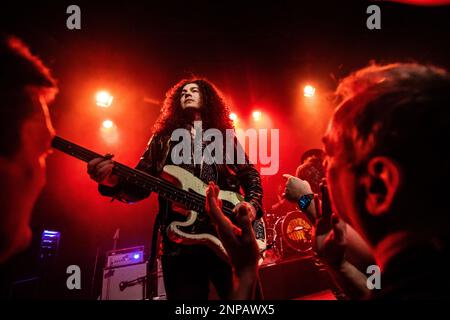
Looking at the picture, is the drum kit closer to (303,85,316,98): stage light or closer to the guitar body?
(303,85,316,98): stage light

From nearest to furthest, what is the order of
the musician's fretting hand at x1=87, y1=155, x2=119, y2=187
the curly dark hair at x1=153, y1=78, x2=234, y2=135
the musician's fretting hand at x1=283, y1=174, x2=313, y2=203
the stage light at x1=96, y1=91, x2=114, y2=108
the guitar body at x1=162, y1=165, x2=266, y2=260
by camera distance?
the musician's fretting hand at x1=283, y1=174, x2=313, y2=203 → the guitar body at x1=162, y1=165, x2=266, y2=260 → the musician's fretting hand at x1=87, y1=155, x2=119, y2=187 → the curly dark hair at x1=153, y1=78, x2=234, y2=135 → the stage light at x1=96, y1=91, x2=114, y2=108

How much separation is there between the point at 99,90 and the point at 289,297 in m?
6.34

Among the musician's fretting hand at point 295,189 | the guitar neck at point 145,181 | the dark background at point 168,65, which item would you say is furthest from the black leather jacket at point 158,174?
the dark background at point 168,65

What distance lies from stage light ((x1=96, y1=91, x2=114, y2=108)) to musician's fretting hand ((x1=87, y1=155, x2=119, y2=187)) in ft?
16.9

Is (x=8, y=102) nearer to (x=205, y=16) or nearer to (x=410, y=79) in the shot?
(x=410, y=79)

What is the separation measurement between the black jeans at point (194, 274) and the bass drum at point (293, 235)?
15.1 feet

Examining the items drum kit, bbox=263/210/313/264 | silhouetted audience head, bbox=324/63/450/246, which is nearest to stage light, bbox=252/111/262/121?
drum kit, bbox=263/210/313/264

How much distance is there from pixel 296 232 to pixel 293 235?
0.35 ft

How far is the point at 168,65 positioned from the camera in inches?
248

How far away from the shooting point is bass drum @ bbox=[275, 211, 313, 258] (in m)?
6.09

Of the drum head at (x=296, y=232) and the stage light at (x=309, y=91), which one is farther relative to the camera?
the stage light at (x=309, y=91)

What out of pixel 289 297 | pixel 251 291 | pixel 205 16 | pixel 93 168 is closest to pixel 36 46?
pixel 93 168

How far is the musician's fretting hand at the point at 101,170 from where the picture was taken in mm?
2047

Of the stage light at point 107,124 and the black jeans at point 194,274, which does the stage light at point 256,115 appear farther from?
the black jeans at point 194,274
